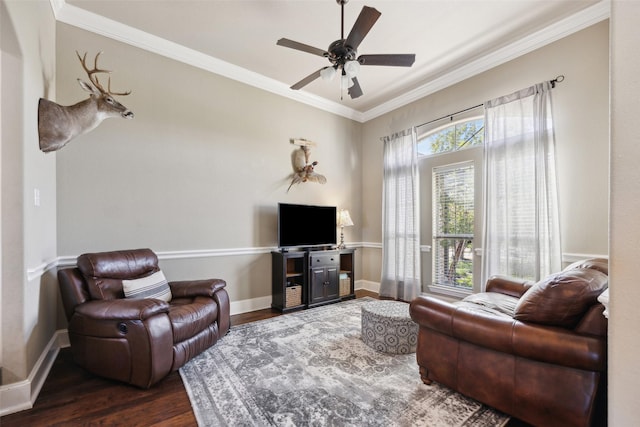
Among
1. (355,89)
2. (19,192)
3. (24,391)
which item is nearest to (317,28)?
(355,89)

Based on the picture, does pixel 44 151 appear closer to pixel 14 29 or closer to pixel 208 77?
pixel 14 29

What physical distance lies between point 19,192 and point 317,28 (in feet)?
9.69

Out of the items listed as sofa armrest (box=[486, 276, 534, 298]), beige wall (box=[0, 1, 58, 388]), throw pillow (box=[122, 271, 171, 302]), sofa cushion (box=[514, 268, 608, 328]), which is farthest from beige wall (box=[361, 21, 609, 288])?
beige wall (box=[0, 1, 58, 388])

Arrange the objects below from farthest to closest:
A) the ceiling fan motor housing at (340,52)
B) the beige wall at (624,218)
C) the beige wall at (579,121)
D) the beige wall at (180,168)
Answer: the beige wall at (180,168)
the beige wall at (579,121)
the ceiling fan motor housing at (340,52)
the beige wall at (624,218)

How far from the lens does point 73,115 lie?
8.02 feet

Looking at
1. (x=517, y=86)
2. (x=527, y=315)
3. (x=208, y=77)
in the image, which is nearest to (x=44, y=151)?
(x=208, y=77)

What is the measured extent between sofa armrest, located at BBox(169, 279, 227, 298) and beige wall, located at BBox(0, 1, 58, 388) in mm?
981

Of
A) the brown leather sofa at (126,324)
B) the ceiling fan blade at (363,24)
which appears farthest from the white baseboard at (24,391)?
the ceiling fan blade at (363,24)

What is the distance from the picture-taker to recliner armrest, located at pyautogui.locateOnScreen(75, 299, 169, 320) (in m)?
1.98

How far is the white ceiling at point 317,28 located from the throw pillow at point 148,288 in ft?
8.52

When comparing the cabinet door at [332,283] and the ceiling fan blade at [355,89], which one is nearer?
the ceiling fan blade at [355,89]

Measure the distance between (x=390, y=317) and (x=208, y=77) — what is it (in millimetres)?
3596

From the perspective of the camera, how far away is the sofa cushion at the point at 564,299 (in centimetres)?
151

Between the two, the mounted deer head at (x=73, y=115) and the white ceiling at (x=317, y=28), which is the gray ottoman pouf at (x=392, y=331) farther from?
the mounted deer head at (x=73, y=115)
